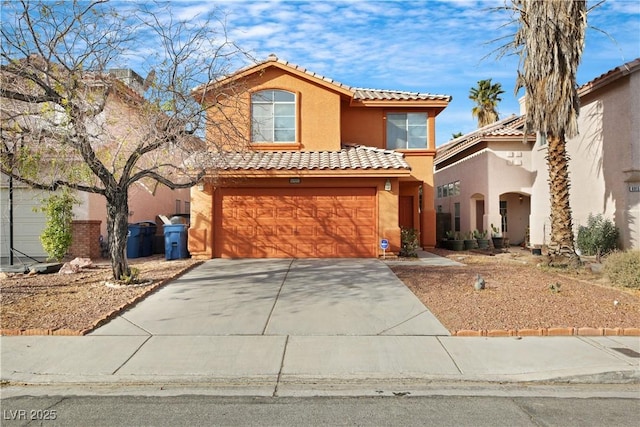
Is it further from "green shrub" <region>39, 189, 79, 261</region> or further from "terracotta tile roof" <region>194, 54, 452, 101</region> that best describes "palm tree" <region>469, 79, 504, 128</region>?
"green shrub" <region>39, 189, 79, 261</region>

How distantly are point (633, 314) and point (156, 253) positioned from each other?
1497cm

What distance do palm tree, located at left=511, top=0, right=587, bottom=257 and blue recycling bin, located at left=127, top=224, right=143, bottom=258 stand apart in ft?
43.5

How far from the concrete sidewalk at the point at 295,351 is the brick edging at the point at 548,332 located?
0.15 metres

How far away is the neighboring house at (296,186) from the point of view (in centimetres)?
1465

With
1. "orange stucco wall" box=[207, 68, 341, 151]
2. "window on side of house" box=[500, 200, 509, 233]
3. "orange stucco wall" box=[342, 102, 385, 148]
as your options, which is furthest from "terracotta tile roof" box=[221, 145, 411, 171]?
"window on side of house" box=[500, 200, 509, 233]

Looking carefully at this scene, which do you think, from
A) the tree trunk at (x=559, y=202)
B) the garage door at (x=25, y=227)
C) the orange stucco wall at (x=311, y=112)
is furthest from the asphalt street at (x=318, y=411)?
the orange stucco wall at (x=311, y=112)

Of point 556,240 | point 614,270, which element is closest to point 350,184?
point 556,240

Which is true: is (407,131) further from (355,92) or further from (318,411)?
(318,411)

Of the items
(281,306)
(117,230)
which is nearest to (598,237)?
(281,306)

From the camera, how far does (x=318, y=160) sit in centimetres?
1528

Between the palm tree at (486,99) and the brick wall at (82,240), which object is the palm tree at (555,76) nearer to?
the brick wall at (82,240)

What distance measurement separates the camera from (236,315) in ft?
26.9

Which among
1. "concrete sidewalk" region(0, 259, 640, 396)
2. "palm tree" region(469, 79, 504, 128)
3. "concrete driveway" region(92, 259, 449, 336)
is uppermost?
"palm tree" region(469, 79, 504, 128)

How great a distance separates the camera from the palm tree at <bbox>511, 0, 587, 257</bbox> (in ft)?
41.9
